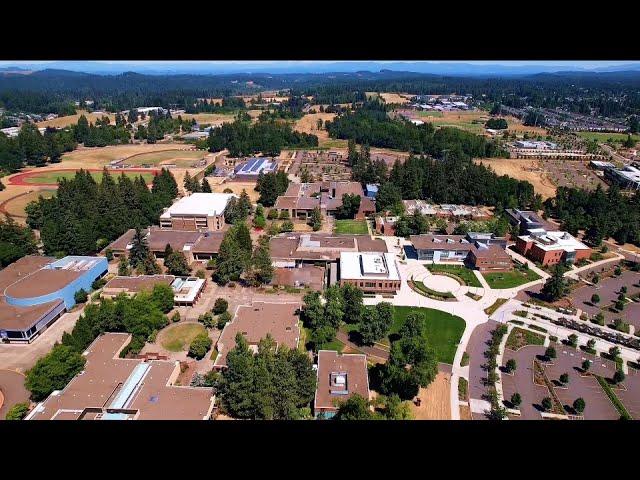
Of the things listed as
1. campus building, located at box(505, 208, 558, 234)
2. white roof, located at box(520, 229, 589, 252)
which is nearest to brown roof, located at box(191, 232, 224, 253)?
white roof, located at box(520, 229, 589, 252)

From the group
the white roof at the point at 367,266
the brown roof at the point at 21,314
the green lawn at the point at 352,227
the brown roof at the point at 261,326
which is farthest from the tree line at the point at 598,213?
the brown roof at the point at 21,314

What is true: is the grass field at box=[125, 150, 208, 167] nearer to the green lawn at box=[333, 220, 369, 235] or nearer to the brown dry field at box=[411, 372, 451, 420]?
the green lawn at box=[333, 220, 369, 235]

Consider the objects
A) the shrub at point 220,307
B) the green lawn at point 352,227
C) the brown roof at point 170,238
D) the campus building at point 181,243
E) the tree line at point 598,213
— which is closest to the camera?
the shrub at point 220,307

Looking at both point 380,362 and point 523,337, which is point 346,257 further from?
point 523,337

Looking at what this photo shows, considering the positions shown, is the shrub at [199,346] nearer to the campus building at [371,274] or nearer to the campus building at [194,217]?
the campus building at [371,274]

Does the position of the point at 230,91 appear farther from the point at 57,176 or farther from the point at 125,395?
the point at 125,395

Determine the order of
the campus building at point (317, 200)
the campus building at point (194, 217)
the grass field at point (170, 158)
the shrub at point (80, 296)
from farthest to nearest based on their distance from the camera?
the grass field at point (170, 158)
the campus building at point (317, 200)
the campus building at point (194, 217)
the shrub at point (80, 296)

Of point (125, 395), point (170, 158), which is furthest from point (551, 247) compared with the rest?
point (170, 158)
